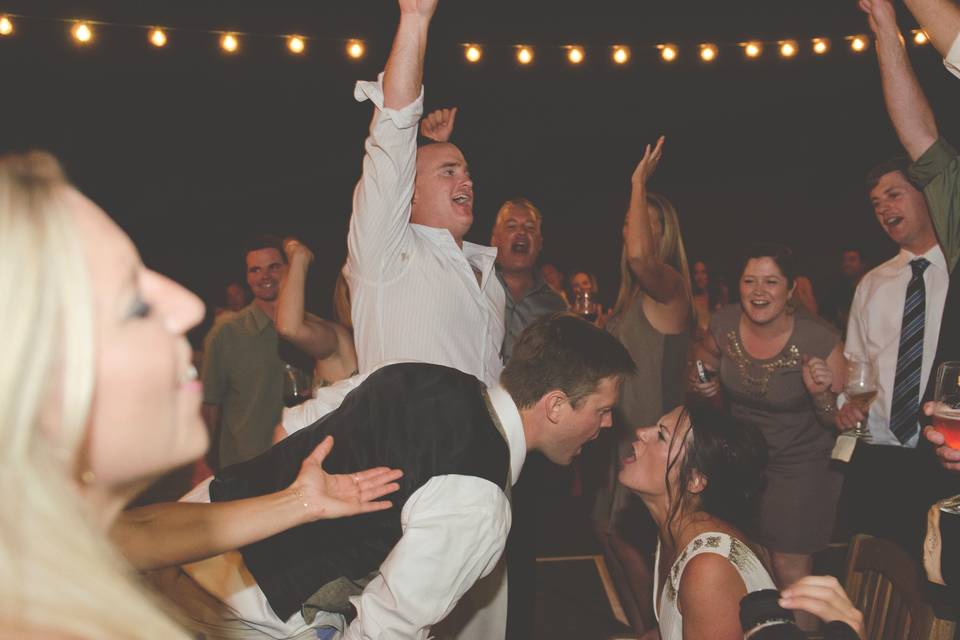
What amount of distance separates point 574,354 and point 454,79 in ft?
21.3

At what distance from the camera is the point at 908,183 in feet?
9.55

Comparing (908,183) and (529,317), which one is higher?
(908,183)

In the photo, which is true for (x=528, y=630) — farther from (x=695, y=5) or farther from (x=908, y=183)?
(x=695, y=5)

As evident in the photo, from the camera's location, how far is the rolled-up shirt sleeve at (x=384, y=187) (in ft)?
7.40

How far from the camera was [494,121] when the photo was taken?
355 inches

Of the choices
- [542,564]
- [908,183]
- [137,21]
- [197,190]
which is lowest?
[542,564]

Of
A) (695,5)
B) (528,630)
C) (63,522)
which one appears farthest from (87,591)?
(695,5)

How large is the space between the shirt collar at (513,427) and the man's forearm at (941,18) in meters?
1.48

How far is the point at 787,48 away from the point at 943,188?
4828mm

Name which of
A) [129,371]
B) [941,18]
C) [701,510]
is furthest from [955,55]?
[129,371]

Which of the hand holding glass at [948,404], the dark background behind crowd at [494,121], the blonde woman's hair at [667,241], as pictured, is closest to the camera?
the hand holding glass at [948,404]

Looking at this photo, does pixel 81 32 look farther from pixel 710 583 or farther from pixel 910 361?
pixel 710 583

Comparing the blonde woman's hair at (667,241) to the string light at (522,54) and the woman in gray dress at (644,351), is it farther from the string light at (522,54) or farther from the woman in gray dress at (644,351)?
the string light at (522,54)

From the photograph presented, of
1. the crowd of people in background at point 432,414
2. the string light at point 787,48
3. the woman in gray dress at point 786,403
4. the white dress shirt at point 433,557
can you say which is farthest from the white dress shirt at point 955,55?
the string light at point 787,48
